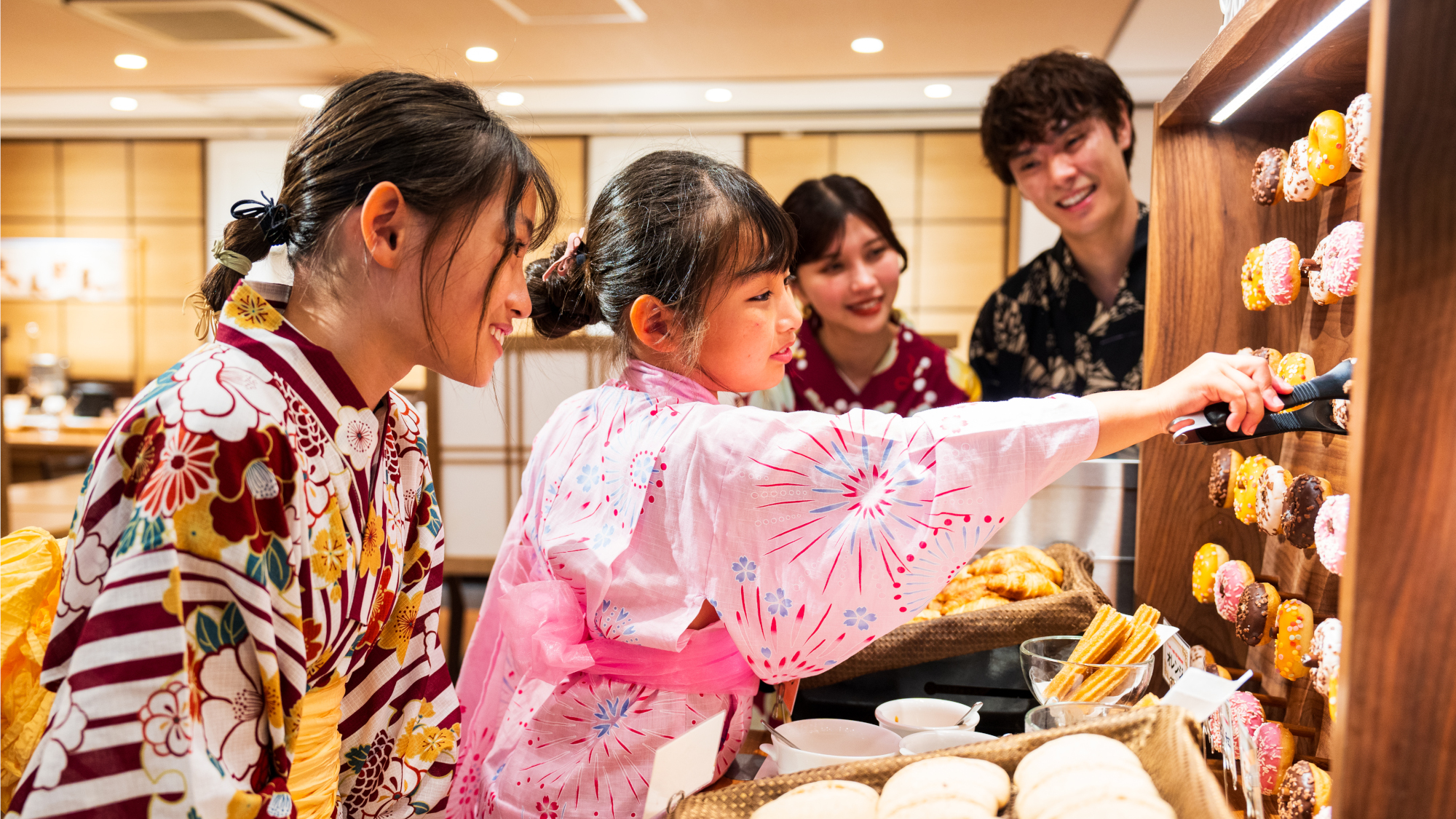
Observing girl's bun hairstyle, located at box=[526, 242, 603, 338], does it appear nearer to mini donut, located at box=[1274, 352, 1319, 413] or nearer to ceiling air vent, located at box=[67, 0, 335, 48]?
mini donut, located at box=[1274, 352, 1319, 413]

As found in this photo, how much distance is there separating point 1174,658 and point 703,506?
0.58 m

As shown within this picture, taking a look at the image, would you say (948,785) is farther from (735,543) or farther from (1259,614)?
(1259,614)

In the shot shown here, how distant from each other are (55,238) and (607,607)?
281 inches

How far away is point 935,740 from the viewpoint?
98 cm

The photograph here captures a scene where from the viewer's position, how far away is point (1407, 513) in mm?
497

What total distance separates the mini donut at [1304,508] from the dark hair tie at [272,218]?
1025 mm

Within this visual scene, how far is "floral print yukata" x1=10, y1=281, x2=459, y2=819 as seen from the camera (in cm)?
64

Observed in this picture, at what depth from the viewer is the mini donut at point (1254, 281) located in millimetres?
1093

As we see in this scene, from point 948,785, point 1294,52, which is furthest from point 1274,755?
point 1294,52

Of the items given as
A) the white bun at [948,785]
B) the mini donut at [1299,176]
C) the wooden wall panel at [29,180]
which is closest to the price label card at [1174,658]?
the white bun at [948,785]

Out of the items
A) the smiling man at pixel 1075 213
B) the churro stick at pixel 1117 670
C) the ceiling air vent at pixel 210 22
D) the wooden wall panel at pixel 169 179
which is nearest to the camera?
the churro stick at pixel 1117 670

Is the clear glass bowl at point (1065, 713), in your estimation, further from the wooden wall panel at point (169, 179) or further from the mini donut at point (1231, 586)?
the wooden wall panel at point (169, 179)

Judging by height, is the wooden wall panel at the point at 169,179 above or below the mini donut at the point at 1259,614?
above

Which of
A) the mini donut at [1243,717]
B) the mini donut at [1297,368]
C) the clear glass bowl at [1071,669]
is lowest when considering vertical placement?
the mini donut at [1243,717]
